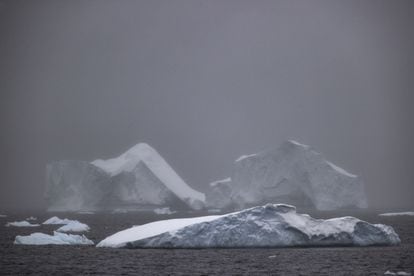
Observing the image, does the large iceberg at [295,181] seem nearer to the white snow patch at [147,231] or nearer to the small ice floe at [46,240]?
the small ice floe at [46,240]

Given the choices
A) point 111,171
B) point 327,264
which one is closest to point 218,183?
point 111,171

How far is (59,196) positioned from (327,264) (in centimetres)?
4344

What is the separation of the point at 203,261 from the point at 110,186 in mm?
39317

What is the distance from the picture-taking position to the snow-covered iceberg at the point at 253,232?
19875 mm

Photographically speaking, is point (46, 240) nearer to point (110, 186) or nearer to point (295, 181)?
point (110, 186)

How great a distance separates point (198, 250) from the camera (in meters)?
20.0

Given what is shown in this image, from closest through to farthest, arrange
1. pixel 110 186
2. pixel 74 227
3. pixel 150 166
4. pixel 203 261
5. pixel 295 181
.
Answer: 1. pixel 203 261
2. pixel 74 227
3. pixel 110 186
4. pixel 295 181
5. pixel 150 166

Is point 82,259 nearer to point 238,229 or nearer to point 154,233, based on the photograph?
point 154,233

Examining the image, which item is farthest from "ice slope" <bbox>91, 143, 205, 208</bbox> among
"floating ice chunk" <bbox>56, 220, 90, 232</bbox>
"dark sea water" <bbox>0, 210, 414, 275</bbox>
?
"dark sea water" <bbox>0, 210, 414, 275</bbox>

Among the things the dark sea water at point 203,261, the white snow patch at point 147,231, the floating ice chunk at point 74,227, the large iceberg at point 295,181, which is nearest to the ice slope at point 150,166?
the large iceberg at point 295,181

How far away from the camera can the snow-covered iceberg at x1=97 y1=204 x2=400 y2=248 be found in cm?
1988

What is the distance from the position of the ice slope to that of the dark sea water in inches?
1379

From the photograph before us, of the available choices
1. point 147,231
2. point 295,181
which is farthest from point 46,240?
point 295,181

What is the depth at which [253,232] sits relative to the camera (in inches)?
802
